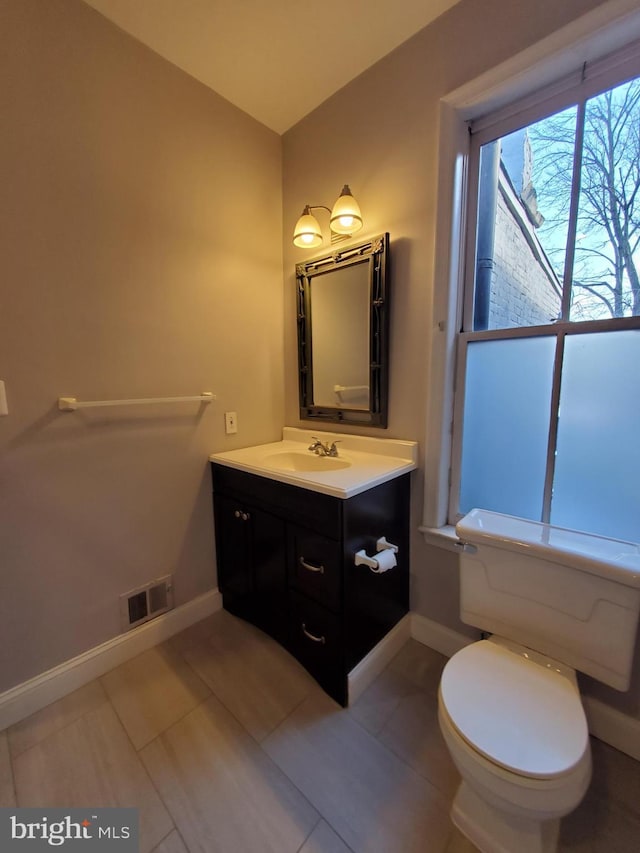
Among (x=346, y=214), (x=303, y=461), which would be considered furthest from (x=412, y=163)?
(x=303, y=461)

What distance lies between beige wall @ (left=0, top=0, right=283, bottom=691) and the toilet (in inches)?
51.4

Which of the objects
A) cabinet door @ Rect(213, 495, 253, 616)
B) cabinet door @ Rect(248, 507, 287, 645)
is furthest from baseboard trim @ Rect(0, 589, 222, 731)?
cabinet door @ Rect(248, 507, 287, 645)

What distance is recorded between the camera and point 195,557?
176 cm

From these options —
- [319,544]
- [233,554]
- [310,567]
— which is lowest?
→ [233,554]

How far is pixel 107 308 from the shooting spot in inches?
54.1

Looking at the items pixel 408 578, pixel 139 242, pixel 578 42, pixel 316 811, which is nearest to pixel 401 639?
pixel 408 578

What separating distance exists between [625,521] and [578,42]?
1504 mm

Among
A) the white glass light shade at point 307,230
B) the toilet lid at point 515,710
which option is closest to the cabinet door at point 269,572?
the toilet lid at point 515,710

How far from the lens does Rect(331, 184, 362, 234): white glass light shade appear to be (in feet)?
4.83

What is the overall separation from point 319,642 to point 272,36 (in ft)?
7.96

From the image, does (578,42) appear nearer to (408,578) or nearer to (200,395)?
(200,395)

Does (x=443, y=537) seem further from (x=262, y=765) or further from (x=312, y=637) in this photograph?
(x=262, y=765)

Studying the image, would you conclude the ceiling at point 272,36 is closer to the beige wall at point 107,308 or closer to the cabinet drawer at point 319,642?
the beige wall at point 107,308

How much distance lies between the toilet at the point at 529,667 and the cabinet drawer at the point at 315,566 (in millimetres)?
433
